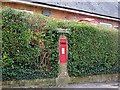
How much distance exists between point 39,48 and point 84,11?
8.75 metres

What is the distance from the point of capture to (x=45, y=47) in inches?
432

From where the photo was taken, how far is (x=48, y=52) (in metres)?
11.1

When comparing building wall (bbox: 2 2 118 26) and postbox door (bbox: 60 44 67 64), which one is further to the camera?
building wall (bbox: 2 2 118 26)

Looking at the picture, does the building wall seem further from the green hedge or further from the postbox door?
the postbox door

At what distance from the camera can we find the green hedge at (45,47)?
9.86 meters

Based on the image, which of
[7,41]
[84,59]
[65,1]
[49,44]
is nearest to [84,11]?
[65,1]

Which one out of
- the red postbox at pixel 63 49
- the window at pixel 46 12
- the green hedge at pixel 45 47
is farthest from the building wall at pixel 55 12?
the red postbox at pixel 63 49

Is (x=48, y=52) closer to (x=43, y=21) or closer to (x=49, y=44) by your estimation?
(x=49, y=44)

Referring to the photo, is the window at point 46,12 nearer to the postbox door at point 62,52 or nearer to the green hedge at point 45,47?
the green hedge at point 45,47

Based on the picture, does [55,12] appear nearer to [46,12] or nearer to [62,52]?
[46,12]

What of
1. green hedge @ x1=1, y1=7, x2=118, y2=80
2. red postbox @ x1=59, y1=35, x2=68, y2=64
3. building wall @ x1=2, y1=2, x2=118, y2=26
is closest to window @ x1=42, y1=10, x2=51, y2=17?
building wall @ x1=2, y1=2, x2=118, y2=26

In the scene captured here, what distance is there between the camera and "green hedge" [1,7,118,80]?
9.86m

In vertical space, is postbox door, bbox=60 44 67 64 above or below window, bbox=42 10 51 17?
below

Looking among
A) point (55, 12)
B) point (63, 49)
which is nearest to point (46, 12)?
point (55, 12)
